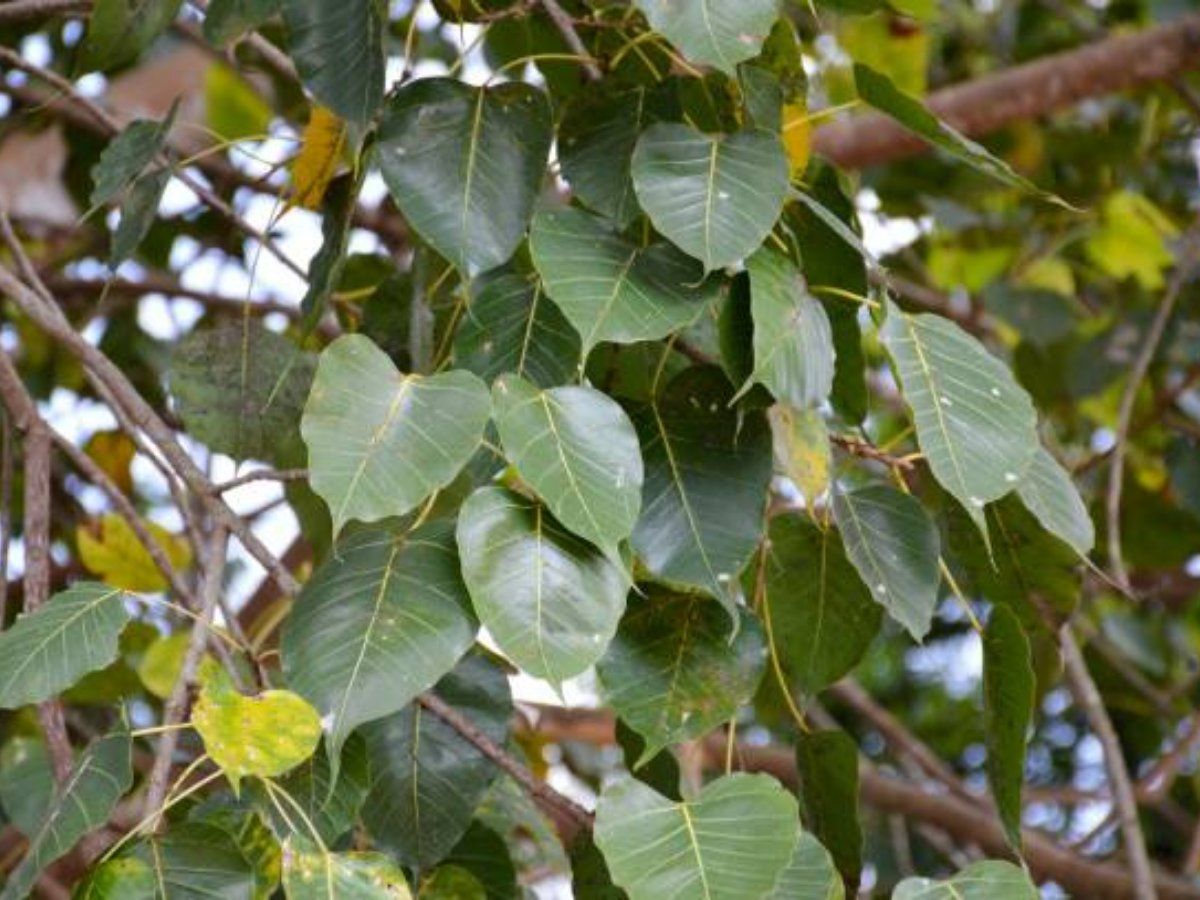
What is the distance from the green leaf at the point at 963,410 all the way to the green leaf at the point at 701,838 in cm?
16

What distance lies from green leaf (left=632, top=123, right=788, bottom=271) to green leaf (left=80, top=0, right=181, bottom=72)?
370mm

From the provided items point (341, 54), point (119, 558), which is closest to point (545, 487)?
point (341, 54)

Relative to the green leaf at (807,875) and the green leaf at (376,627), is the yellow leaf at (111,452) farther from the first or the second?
the green leaf at (807,875)

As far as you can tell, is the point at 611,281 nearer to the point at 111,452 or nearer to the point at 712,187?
the point at 712,187

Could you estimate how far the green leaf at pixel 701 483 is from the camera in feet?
3.13

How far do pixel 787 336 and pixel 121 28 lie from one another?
50cm

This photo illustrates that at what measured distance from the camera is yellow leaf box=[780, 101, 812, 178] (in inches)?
44.8

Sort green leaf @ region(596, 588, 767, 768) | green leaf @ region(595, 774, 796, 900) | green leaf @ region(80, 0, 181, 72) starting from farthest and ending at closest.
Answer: green leaf @ region(80, 0, 181, 72) → green leaf @ region(596, 588, 767, 768) → green leaf @ region(595, 774, 796, 900)

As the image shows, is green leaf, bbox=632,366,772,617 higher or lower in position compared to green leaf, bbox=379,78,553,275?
lower

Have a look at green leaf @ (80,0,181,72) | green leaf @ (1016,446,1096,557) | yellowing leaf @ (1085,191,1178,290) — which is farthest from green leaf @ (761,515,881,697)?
yellowing leaf @ (1085,191,1178,290)

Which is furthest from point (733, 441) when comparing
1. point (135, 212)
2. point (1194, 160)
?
point (1194, 160)

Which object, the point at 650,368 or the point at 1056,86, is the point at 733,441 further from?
the point at 1056,86

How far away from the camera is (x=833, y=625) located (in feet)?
3.58

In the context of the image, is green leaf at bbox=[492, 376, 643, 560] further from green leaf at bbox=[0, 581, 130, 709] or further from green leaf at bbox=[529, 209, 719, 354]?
green leaf at bbox=[0, 581, 130, 709]
